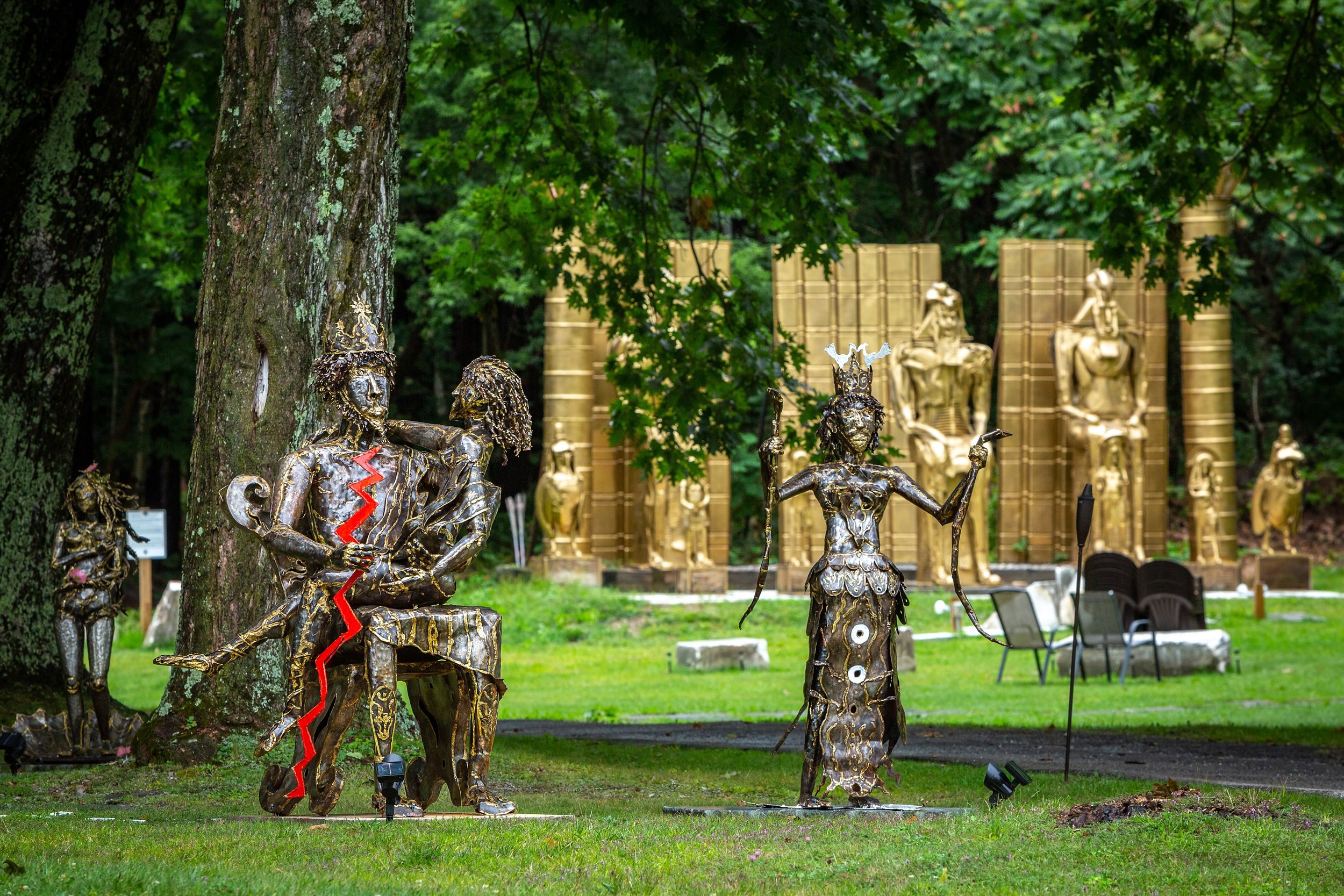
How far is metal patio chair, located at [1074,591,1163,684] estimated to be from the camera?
1830cm

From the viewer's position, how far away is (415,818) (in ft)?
25.1

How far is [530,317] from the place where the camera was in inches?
1480

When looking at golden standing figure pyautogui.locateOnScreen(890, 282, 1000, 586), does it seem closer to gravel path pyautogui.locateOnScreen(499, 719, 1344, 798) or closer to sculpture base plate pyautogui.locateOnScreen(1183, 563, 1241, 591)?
sculpture base plate pyautogui.locateOnScreen(1183, 563, 1241, 591)

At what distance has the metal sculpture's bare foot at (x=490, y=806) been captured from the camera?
7930 millimetres

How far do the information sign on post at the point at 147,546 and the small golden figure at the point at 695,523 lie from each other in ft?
25.9

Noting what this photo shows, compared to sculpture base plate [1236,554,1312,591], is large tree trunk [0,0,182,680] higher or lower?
higher

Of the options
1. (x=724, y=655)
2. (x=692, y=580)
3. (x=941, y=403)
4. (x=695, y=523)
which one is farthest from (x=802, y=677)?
(x=941, y=403)

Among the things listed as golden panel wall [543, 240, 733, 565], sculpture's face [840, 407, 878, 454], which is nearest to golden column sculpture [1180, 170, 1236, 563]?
golden panel wall [543, 240, 733, 565]

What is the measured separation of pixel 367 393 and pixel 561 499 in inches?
754

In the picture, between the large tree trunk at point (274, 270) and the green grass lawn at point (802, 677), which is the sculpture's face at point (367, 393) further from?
the green grass lawn at point (802, 677)

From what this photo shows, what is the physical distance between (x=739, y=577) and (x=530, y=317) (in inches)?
432

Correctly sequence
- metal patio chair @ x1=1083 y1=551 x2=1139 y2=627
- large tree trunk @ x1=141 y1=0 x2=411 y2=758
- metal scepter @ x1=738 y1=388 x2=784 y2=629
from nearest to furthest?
metal scepter @ x1=738 y1=388 x2=784 y2=629, large tree trunk @ x1=141 y1=0 x2=411 y2=758, metal patio chair @ x1=1083 y1=551 x2=1139 y2=627

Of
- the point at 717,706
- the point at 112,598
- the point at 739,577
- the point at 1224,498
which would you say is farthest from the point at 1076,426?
the point at 112,598

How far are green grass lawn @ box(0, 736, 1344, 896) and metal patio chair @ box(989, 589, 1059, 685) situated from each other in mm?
9390
